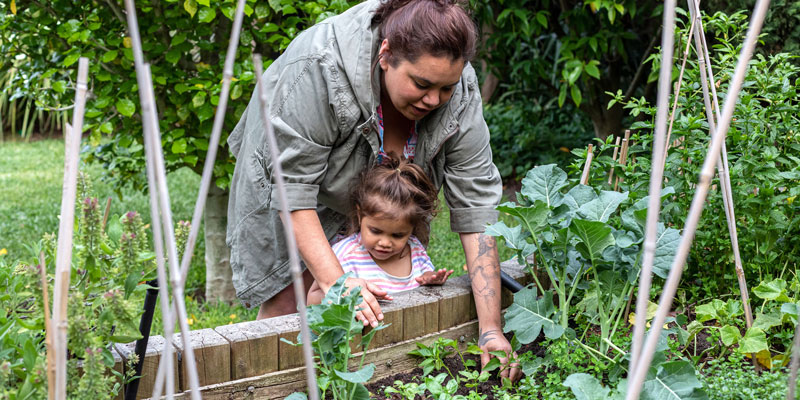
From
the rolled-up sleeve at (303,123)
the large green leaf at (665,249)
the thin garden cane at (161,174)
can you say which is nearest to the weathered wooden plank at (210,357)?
the rolled-up sleeve at (303,123)

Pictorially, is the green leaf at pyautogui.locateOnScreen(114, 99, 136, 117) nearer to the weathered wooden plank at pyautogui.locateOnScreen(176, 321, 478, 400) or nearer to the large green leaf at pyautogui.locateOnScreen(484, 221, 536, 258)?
the weathered wooden plank at pyautogui.locateOnScreen(176, 321, 478, 400)

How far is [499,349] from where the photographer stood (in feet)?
7.00

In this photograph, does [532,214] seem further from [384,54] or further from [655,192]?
[655,192]

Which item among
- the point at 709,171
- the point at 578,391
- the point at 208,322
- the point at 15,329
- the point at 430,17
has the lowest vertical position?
the point at 208,322

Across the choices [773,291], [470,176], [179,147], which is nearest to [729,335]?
[773,291]

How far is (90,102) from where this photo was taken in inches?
141

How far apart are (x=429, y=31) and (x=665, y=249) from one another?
2.93 ft

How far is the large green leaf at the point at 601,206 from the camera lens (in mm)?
1974

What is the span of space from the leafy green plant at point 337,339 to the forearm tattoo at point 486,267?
583mm

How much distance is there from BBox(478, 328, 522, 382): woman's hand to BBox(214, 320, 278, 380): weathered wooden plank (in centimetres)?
64

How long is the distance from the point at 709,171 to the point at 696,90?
4.56ft

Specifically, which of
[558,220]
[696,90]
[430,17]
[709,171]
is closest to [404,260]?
[558,220]

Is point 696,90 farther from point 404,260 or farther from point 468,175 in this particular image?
point 404,260

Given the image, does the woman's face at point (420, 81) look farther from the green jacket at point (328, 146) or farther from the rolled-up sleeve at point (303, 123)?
the rolled-up sleeve at point (303, 123)
